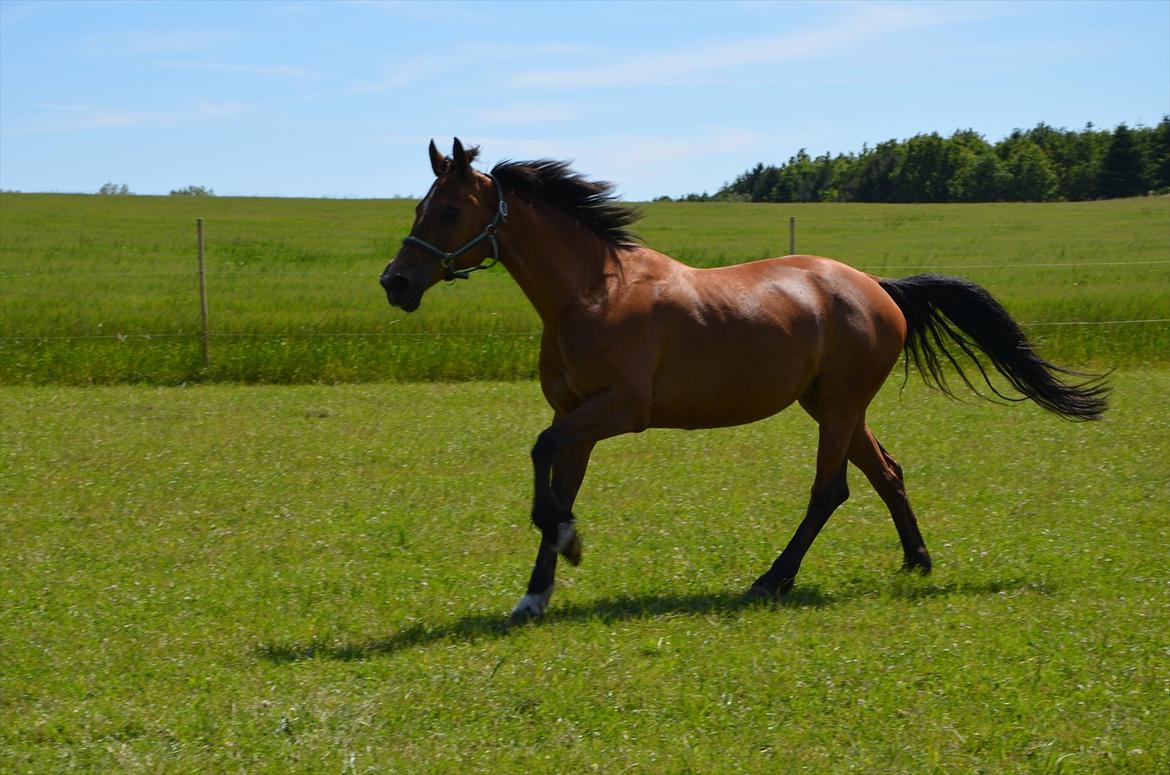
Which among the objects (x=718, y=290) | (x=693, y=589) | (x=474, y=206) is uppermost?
(x=474, y=206)

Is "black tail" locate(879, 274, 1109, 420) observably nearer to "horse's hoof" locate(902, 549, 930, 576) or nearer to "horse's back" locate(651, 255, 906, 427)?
"horse's back" locate(651, 255, 906, 427)

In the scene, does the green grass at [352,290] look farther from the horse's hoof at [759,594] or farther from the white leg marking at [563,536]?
the white leg marking at [563,536]

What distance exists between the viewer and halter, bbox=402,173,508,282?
5836 millimetres

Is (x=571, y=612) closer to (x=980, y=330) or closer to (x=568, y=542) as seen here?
(x=568, y=542)

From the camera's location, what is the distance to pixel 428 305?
1908 centimetres

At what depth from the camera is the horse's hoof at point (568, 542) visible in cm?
574

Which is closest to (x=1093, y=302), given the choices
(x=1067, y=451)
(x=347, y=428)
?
(x=1067, y=451)

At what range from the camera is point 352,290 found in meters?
19.6

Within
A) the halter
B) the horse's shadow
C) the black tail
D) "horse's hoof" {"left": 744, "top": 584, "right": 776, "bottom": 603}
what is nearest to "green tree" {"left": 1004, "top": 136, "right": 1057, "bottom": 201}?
the black tail

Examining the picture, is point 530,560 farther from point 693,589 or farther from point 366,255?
point 366,255

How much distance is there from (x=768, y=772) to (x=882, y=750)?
1.48ft

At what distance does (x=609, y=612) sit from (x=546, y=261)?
1727 mm

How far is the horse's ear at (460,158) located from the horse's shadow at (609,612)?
2131 mm

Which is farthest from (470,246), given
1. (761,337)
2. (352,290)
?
(352,290)
